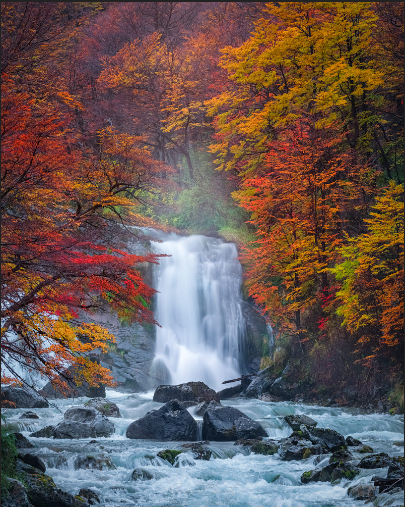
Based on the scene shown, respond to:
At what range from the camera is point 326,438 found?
874cm

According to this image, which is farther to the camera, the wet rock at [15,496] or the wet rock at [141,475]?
the wet rock at [141,475]

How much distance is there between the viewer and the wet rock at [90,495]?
20.8 ft

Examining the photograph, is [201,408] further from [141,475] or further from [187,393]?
[141,475]

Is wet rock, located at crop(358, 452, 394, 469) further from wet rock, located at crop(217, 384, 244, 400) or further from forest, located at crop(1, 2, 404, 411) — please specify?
wet rock, located at crop(217, 384, 244, 400)

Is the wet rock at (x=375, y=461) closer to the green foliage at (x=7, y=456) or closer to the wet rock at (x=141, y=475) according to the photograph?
the wet rock at (x=141, y=475)

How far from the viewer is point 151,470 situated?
302 inches

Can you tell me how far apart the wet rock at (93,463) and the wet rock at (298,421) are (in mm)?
4119

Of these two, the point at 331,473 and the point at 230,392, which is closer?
the point at 331,473

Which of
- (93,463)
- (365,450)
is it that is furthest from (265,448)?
(93,463)

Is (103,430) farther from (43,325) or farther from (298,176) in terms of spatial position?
(298,176)

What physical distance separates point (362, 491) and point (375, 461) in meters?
1.09

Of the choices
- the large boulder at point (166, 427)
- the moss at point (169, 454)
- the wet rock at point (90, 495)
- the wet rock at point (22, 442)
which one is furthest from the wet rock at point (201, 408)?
the wet rock at point (90, 495)

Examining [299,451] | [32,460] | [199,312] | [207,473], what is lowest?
[207,473]

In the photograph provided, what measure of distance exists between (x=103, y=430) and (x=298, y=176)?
8994 mm
